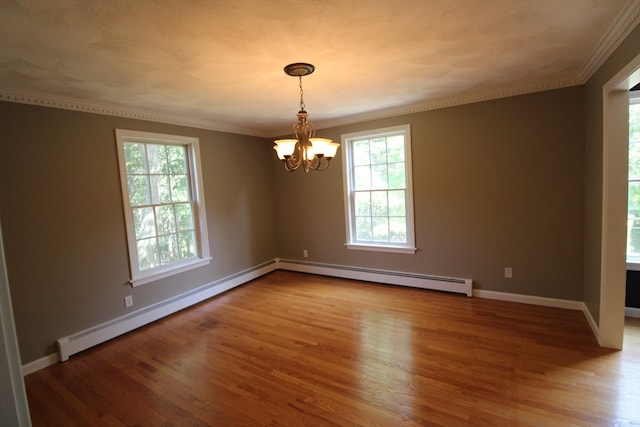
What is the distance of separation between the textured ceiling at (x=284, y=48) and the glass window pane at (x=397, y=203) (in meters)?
1.33

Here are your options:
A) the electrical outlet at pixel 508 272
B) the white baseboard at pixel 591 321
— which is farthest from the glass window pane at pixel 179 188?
the white baseboard at pixel 591 321

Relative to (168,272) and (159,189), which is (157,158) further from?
(168,272)

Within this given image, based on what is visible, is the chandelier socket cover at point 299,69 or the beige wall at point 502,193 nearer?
the chandelier socket cover at point 299,69

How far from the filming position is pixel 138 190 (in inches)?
138

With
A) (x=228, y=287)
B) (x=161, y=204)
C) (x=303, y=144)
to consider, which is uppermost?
(x=303, y=144)

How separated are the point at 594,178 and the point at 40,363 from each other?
521 centimetres

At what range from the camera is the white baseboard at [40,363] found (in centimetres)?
267

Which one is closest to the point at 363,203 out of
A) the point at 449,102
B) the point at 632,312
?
the point at 449,102

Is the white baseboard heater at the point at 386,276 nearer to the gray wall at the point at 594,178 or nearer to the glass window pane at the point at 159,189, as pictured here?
the gray wall at the point at 594,178

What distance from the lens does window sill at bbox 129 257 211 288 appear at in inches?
136

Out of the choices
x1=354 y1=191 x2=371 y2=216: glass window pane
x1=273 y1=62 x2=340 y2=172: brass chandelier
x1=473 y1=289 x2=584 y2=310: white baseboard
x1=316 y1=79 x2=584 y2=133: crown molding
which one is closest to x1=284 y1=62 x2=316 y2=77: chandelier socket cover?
x1=273 y1=62 x2=340 y2=172: brass chandelier

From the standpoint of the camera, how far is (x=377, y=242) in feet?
14.8

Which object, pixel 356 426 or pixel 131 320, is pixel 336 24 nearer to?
pixel 356 426

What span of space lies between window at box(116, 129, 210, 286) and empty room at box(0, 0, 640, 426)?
3cm
